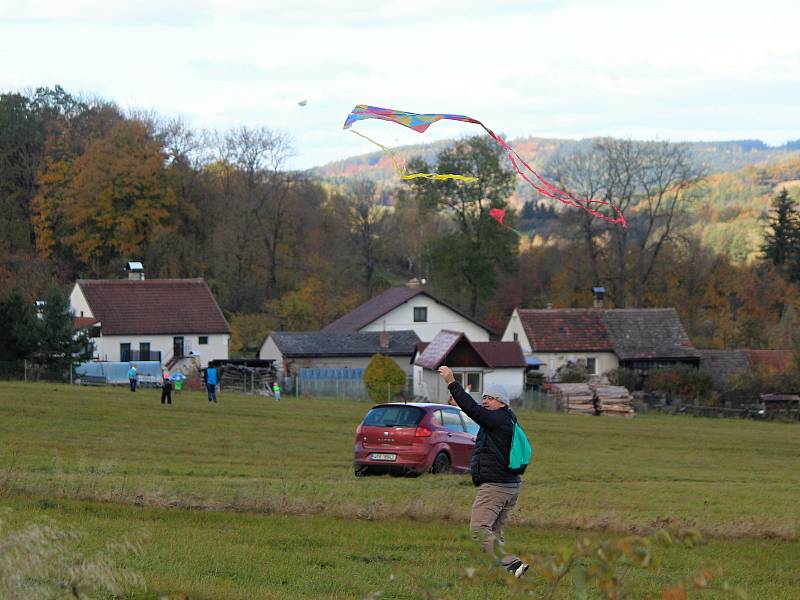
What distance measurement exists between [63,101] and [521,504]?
8063cm

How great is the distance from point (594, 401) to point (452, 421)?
35.4 meters

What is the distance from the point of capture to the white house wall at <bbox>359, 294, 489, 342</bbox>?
72.7 meters

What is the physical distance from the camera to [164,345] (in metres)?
65.7

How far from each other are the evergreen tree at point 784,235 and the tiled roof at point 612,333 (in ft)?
83.9

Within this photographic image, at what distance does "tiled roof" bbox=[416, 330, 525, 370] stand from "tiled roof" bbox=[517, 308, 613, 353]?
25.1 feet

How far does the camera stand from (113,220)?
77.5m

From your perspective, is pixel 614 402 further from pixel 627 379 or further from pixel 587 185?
pixel 587 185

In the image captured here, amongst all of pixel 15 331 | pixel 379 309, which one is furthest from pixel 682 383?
pixel 15 331

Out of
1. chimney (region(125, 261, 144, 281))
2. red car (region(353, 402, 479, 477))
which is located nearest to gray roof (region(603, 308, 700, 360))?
chimney (region(125, 261, 144, 281))

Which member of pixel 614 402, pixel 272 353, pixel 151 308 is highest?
pixel 151 308

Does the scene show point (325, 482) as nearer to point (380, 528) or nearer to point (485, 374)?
point (380, 528)

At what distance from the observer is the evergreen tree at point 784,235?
9025 cm

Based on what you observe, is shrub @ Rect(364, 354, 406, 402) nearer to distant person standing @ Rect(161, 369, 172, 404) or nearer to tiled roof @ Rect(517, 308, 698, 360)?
distant person standing @ Rect(161, 369, 172, 404)

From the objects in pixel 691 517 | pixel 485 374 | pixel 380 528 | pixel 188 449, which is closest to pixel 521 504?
pixel 691 517
